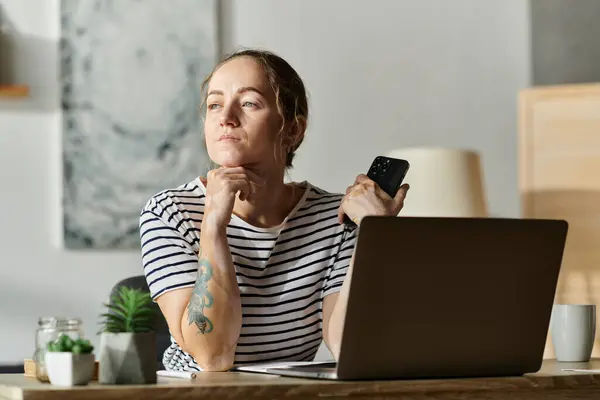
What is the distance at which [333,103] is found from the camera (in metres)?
3.83

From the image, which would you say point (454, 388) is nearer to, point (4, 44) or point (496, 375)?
point (496, 375)

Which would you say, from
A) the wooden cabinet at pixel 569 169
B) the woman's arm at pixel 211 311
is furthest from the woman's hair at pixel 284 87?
the wooden cabinet at pixel 569 169

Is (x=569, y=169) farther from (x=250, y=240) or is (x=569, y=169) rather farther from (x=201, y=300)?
(x=201, y=300)

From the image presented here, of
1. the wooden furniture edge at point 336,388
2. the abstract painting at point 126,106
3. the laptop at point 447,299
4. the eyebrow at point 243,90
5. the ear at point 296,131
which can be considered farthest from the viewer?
the abstract painting at point 126,106

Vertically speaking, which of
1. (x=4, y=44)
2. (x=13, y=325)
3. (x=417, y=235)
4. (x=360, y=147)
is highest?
(x=4, y=44)

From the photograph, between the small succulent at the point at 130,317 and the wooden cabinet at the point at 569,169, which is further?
the wooden cabinet at the point at 569,169

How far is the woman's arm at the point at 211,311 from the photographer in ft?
5.35

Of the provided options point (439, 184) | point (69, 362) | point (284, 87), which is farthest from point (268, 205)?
point (439, 184)

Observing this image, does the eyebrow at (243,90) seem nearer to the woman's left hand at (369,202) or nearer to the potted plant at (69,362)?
the woman's left hand at (369,202)

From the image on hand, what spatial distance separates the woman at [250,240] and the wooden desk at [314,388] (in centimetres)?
19

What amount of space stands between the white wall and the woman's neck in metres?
1.61

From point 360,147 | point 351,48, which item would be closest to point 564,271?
point 360,147

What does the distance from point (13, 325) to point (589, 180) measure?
195 centimetres

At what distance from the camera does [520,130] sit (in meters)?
3.60
